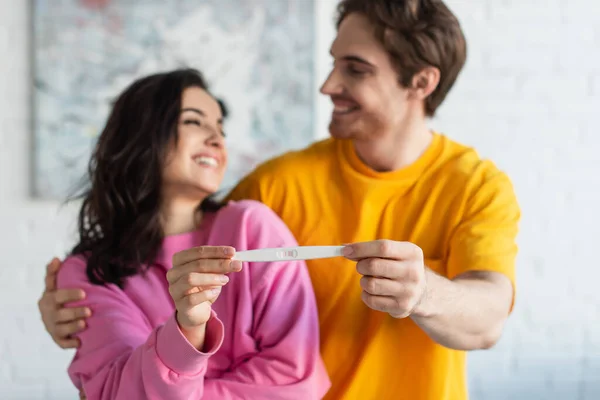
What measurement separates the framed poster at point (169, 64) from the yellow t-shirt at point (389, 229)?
0.91 meters

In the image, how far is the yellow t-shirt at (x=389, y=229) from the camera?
4.16 ft

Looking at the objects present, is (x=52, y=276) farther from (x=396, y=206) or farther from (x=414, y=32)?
(x=414, y=32)

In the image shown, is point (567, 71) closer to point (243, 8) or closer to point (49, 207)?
point (243, 8)

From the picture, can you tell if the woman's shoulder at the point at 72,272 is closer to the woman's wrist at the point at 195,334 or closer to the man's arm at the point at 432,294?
the woman's wrist at the point at 195,334

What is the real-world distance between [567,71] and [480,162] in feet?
4.00

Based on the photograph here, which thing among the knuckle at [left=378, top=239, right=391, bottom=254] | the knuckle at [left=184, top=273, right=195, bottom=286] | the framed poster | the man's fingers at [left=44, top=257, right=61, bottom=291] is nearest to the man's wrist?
the knuckle at [left=378, top=239, right=391, bottom=254]

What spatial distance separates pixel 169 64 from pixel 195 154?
109 cm

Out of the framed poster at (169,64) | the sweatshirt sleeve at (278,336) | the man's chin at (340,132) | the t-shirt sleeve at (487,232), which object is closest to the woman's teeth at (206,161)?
the sweatshirt sleeve at (278,336)

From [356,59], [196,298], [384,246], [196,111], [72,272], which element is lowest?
[72,272]

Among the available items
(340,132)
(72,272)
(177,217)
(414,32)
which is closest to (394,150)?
(340,132)

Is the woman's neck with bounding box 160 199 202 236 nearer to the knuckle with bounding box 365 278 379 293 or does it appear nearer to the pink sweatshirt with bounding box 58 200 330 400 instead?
the pink sweatshirt with bounding box 58 200 330 400

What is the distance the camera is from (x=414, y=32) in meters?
1.43

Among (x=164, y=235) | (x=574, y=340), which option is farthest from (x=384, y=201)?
(x=574, y=340)

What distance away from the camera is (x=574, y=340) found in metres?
2.43
